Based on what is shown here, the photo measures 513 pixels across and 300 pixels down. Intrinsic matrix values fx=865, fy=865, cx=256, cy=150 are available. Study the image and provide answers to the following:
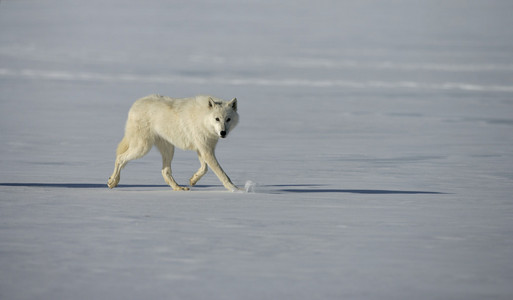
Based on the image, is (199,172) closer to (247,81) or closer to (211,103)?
(211,103)

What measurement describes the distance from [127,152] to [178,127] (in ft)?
1.95

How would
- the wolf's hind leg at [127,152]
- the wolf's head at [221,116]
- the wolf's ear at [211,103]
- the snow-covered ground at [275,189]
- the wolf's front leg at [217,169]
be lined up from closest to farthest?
→ the snow-covered ground at [275,189], the wolf's head at [221,116], the wolf's ear at [211,103], the wolf's front leg at [217,169], the wolf's hind leg at [127,152]

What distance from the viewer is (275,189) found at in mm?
8070

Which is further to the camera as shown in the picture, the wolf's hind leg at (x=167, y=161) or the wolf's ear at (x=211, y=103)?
the wolf's hind leg at (x=167, y=161)

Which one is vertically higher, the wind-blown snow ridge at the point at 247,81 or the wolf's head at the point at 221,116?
the wind-blown snow ridge at the point at 247,81

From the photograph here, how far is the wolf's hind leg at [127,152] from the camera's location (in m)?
7.93

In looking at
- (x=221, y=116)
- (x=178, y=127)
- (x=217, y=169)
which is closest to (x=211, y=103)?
(x=221, y=116)

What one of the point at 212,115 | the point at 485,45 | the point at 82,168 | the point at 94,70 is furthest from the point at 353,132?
the point at 485,45

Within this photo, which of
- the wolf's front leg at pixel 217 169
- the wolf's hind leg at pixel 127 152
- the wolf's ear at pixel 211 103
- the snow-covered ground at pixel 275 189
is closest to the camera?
the snow-covered ground at pixel 275 189

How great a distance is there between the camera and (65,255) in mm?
5203

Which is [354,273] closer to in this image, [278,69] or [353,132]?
[353,132]

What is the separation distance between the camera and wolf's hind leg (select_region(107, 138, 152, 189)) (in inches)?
312

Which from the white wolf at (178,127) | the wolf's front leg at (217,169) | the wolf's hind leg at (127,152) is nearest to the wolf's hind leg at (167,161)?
the white wolf at (178,127)

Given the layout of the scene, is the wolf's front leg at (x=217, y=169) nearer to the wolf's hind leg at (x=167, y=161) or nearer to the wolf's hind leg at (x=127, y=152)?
the wolf's hind leg at (x=167, y=161)
